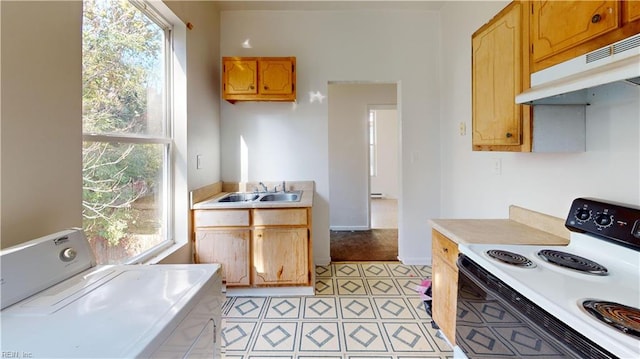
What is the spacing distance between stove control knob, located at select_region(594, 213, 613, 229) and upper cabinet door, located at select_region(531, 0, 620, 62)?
2.38 feet

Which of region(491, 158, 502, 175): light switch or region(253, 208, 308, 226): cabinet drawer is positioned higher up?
region(491, 158, 502, 175): light switch

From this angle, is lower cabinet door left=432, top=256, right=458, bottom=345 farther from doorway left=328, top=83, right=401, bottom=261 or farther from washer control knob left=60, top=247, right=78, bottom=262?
doorway left=328, top=83, right=401, bottom=261

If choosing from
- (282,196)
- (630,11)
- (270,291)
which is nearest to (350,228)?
(282,196)

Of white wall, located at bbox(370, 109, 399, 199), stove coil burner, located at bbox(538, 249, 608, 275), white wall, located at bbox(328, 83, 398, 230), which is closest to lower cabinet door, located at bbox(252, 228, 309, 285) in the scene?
stove coil burner, located at bbox(538, 249, 608, 275)

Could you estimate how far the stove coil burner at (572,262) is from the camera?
43.1 inches

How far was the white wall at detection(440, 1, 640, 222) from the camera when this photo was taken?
4.12ft

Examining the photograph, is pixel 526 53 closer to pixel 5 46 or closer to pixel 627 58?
pixel 627 58

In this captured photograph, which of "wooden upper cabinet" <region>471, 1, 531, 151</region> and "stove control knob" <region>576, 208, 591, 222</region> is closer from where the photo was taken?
"stove control knob" <region>576, 208, 591, 222</region>

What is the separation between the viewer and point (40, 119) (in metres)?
1.13

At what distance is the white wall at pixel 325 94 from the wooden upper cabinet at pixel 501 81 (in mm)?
1412

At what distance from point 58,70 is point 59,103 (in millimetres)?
138

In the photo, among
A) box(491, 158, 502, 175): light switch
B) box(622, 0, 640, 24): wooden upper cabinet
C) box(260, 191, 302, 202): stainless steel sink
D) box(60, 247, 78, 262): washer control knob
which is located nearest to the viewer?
box(622, 0, 640, 24): wooden upper cabinet

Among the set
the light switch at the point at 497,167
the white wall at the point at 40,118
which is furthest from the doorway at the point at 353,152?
the white wall at the point at 40,118

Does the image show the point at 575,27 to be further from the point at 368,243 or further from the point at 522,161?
the point at 368,243
